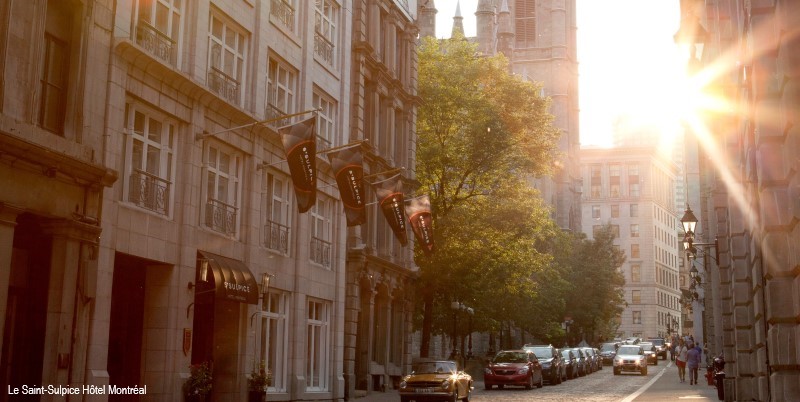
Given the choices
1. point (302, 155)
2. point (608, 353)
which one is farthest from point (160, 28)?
point (608, 353)

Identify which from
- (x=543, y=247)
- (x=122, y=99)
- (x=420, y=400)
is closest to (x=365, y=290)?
(x=420, y=400)

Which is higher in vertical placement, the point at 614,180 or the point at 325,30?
the point at 614,180

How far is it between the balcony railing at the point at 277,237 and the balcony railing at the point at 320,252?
2.01m

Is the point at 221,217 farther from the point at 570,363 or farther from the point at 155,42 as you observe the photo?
the point at 570,363

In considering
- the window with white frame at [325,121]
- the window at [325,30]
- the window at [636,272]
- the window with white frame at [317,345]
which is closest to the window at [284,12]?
the window at [325,30]

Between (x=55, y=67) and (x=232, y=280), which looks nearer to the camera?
(x=55, y=67)

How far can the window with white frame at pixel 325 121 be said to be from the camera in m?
30.2

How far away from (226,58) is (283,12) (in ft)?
13.1

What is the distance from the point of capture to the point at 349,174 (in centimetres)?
2583

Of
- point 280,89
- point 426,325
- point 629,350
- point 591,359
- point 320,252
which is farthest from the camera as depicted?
point 591,359

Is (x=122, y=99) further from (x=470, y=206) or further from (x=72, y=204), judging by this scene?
(x=470, y=206)

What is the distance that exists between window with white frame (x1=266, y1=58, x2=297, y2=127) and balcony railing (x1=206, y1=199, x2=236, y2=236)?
11.2ft

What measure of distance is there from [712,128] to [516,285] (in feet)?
67.8

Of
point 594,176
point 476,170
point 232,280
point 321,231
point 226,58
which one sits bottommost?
point 232,280
